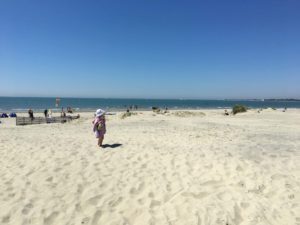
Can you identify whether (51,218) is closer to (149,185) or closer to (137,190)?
(137,190)

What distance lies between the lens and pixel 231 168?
8359 millimetres

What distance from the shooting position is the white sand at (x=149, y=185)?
5844 mm

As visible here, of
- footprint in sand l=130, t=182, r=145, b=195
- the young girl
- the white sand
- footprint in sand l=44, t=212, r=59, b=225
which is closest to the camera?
footprint in sand l=44, t=212, r=59, b=225

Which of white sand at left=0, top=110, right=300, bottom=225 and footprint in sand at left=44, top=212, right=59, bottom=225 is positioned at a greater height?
white sand at left=0, top=110, right=300, bottom=225

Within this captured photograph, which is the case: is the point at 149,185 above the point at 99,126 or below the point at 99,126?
below

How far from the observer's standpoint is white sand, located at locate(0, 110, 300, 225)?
584 cm

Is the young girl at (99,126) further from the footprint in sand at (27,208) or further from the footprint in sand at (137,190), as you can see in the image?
the footprint in sand at (27,208)

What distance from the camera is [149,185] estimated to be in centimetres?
734

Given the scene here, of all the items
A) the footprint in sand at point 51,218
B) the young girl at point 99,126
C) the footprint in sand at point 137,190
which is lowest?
the footprint in sand at point 51,218

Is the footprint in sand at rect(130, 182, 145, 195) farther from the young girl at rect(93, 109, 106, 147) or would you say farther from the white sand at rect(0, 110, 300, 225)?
the young girl at rect(93, 109, 106, 147)

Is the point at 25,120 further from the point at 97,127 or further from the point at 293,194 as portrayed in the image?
the point at 293,194

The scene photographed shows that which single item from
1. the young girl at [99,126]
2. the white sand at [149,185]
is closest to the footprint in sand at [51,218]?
the white sand at [149,185]

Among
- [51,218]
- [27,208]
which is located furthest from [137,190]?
[27,208]

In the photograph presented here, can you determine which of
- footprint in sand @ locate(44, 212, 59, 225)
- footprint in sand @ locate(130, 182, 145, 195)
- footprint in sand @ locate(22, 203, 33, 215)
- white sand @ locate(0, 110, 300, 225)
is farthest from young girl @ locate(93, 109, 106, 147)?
footprint in sand @ locate(44, 212, 59, 225)
